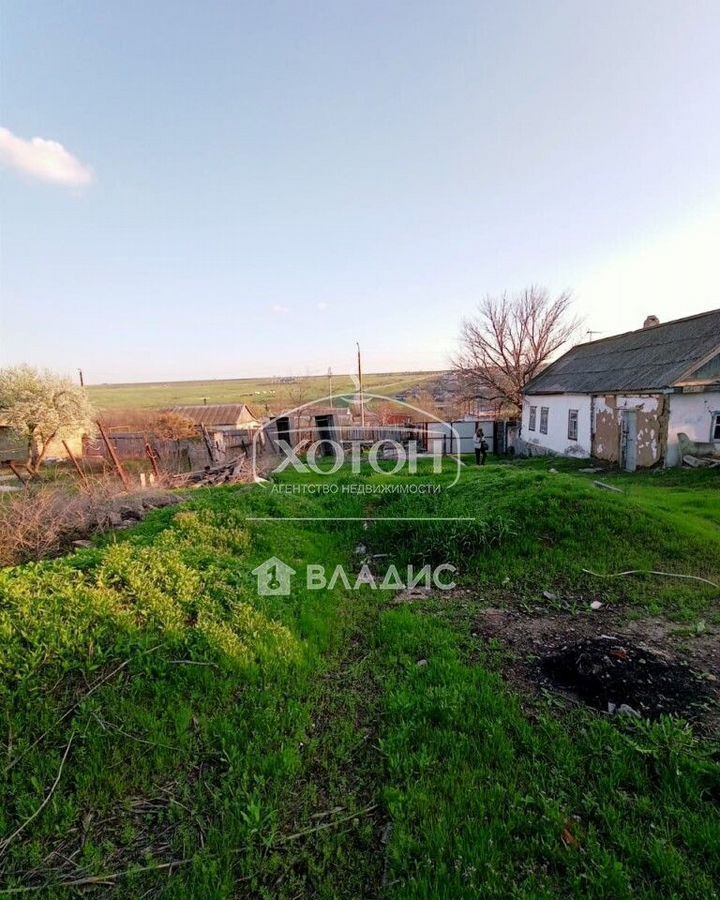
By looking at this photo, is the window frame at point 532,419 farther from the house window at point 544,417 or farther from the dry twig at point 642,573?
the dry twig at point 642,573

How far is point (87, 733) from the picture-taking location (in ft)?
8.43

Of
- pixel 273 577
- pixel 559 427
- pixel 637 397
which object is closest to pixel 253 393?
pixel 559 427

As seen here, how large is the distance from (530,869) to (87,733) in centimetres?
266

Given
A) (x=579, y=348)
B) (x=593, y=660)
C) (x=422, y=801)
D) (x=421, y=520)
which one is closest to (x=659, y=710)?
(x=593, y=660)

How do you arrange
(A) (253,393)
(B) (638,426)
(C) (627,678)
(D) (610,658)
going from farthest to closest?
(A) (253,393) < (B) (638,426) < (D) (610,658) < (C) (627,678)

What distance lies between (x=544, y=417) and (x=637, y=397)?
214 inches

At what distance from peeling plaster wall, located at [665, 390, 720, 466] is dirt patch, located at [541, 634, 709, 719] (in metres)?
9.81

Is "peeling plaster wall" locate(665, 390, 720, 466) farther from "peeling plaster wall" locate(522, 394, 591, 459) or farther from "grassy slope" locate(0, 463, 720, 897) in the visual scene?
"grassy slope" locate(0, 463, 720, 897)

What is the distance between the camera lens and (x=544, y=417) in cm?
1747

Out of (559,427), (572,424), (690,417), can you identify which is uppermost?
(690,417)

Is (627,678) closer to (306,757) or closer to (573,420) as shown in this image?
(306,757)

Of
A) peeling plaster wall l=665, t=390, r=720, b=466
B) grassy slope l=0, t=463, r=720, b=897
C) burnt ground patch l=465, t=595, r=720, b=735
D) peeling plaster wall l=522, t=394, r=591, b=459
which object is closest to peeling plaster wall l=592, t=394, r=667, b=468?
peeling plaster wall l=665, t=390, r=720, b=466

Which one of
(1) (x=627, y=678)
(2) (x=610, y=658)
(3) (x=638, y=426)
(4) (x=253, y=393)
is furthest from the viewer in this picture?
(4) (x=253, y=393)

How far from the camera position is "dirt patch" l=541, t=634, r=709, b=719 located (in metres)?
2.91
